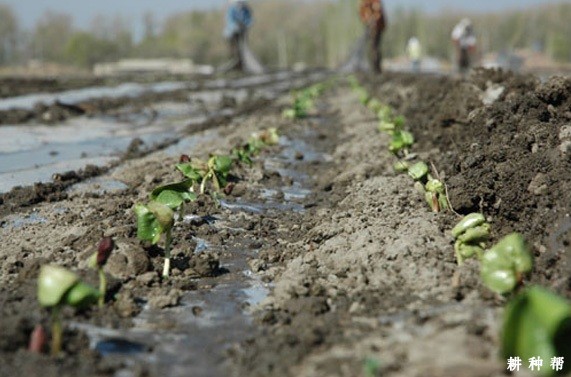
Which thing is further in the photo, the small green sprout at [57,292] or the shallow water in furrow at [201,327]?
the shallow water in furrow at [201,327]

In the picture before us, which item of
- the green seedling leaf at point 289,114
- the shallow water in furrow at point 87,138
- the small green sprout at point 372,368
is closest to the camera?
the small green sprout at point 372,368

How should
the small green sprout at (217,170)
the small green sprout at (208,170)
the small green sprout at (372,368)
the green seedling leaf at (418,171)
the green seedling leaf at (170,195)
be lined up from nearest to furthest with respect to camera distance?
the small green sprout at (372,368), the green seedling leaf at (170,195), the green seedling leaf at (418,171), the small green sprout at (208,170), the small green sprout at (217,170)

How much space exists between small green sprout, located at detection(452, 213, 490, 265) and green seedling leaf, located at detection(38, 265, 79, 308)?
1.79m

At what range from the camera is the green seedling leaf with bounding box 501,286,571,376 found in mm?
1964

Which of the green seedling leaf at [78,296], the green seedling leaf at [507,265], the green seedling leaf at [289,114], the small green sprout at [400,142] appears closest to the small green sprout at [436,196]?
the green seedling leaf at [507,265]

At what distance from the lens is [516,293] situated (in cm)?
271

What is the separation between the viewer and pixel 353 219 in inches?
160

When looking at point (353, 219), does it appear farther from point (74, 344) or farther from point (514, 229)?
point (74, 344)

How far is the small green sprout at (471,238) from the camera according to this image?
10.5ft

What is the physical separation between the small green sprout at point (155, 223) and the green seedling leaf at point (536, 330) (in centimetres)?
177

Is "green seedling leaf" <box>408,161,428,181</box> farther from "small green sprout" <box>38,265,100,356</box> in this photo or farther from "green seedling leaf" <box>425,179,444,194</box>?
"small green sprout" <box>38,265,100,356</box>

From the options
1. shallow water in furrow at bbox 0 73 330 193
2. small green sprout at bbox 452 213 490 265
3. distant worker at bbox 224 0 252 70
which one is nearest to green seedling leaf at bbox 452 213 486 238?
small green sprout at bbox 452 213 490 265

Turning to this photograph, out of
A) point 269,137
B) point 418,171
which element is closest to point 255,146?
point 269,137

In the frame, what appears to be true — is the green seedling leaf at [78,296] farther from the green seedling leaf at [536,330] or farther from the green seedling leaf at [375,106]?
the green seedling leaf at [375,106]
